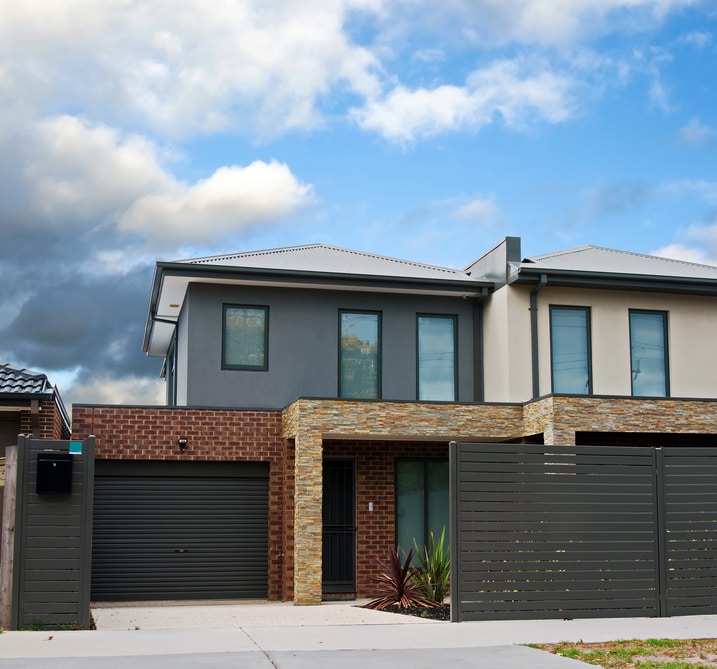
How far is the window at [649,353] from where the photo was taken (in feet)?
67.1

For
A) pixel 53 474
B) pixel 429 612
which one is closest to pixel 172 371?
pixel 429 612

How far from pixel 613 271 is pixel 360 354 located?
212 inches

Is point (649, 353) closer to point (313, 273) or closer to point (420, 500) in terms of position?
point (420, 500)

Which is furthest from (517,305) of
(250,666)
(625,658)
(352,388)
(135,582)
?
(250,666)

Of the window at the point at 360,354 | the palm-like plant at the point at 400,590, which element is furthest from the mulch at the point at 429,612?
the window at the point at 360,354

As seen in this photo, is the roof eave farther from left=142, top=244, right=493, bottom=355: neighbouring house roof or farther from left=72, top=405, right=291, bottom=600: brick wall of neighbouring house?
left=72, top=405, right=291, bottom=600: brick wall of neighbouring house

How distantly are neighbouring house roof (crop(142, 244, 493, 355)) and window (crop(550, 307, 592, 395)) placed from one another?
1544 mm

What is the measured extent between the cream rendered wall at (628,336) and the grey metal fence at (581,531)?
238 inches

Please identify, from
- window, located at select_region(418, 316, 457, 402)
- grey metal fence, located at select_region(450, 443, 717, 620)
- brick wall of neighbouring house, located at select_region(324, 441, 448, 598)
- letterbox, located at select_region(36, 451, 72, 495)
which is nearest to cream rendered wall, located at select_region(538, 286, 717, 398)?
window, located at select_region(418, 316, 457, 402)

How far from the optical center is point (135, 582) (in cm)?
1792

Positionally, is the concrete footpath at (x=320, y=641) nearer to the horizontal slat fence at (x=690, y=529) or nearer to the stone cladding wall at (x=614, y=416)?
the horizontal slat fence at (x=690, y=529)

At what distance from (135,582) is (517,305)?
871 cm

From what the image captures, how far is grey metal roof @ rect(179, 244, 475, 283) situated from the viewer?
65.5ft

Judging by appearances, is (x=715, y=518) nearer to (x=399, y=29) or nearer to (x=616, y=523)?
(x=616, y=523)
